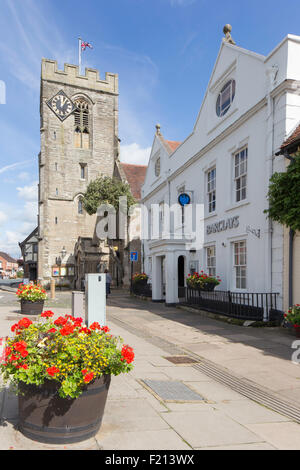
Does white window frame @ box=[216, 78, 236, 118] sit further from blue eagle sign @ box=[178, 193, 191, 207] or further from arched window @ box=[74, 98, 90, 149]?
arched window @ box=[74, 98, 90, 149]

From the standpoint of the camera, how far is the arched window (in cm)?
3841

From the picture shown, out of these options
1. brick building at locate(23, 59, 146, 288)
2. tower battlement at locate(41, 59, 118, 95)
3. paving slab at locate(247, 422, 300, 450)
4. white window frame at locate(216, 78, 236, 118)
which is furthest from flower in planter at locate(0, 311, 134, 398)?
tower battlement at locate(41, 59, 118, 95)

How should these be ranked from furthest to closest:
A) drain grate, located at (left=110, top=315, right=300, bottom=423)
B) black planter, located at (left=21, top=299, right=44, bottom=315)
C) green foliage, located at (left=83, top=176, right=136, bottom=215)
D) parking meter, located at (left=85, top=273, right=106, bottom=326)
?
green foliage, located at (left=83, top=176, right=136, bottom=215), black planter, located at (left=21, top=299, right=44, bottom=315), parking meter, located at (left=85, top=273, right=106, bottom=326), drain grate, located at (left=110, top=315, right=300, bottom=423)

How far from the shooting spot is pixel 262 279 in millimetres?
11953

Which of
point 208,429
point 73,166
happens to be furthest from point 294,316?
point 73,166

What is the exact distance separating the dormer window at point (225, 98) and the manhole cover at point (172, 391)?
12.2m

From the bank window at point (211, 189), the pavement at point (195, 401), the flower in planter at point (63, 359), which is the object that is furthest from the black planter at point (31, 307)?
the flower in planter at point (63, 359)

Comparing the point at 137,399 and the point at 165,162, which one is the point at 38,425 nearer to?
the point at 137,399

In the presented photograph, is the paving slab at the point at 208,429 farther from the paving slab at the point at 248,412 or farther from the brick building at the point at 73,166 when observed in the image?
the brick building at the point at 73,166

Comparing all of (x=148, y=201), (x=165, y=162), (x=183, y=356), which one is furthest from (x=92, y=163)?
(x=183, y=356)

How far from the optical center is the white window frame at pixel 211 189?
16103 mm

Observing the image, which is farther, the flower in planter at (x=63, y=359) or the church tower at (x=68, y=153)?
the church tower at (x=68, y=153)

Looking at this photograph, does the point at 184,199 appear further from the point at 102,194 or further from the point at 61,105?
the point at 61,105

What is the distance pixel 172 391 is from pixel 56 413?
2.35 meters
